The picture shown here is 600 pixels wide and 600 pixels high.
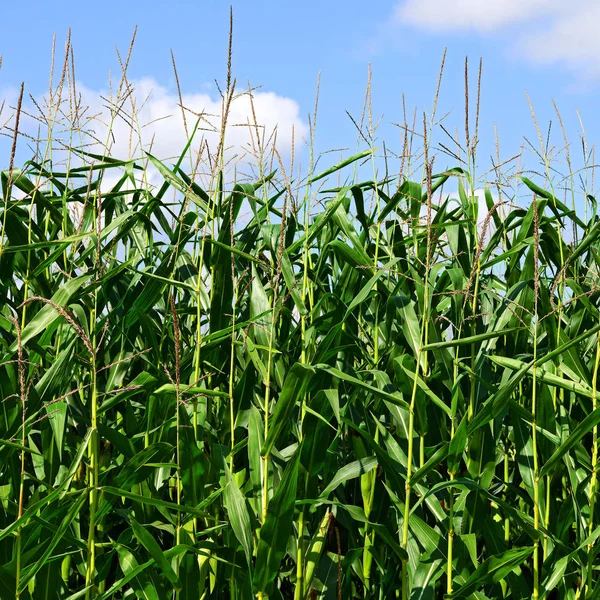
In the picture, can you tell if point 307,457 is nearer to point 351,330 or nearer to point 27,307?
point 351,330

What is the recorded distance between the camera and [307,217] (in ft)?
9.07

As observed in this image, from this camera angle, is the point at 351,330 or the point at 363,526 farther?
the point at 351,330

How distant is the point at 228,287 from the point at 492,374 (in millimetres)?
1056

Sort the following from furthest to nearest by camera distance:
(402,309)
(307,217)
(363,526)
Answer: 1. (307,217)
2. (363,526)
3. (402,309)

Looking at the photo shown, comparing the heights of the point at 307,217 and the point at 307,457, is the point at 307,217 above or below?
above

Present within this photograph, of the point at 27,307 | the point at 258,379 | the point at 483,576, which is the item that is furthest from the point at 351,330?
the point at 27,307

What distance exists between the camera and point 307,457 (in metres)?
2.38

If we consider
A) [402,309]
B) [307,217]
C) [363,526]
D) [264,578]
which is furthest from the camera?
[307,217]

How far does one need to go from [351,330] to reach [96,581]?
128cm

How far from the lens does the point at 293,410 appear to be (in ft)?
8.46

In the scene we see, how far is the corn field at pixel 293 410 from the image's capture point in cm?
216

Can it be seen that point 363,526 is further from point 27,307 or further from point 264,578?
point 27,307

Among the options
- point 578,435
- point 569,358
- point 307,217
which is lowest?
point 578,435

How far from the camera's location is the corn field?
7.10 ft
